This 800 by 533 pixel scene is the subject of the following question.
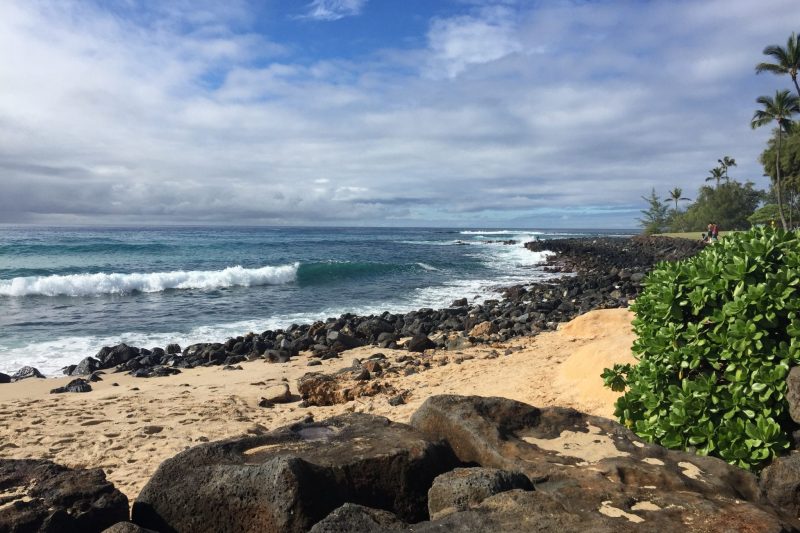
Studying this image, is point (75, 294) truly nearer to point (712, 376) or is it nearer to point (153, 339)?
point (153, 339)

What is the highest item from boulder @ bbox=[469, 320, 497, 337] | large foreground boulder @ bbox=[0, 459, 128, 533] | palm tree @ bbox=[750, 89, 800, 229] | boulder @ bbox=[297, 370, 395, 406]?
palm tree @ bbox=[750, 89, 800, 229]

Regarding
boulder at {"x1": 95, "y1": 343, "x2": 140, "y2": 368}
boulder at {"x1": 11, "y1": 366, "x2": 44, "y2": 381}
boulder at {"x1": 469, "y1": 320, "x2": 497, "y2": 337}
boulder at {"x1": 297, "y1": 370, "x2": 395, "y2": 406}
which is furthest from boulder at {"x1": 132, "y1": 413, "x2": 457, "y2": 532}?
boulder at {"x1": 95, "y1": 343, "x2": 140, "y2": 368}

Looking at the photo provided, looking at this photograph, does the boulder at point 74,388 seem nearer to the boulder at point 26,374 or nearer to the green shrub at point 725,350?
the boulder at point 26,374

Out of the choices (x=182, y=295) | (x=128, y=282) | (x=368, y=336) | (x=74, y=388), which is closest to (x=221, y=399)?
(x=74, y=388)

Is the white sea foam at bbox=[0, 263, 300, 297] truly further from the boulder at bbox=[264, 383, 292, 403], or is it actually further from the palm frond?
the palm frond

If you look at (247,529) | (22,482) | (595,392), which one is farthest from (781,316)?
(22,482)

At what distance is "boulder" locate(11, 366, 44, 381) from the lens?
34.3 ft

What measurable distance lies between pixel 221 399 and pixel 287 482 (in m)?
5.84

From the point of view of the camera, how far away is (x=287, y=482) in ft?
9.91

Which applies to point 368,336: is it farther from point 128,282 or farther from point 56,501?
point 128,282

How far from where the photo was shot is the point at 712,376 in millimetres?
3689

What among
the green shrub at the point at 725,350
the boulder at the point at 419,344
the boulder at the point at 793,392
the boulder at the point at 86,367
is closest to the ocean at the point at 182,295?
the boulder at the point at 86,367

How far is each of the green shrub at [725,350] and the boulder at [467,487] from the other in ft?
4.88

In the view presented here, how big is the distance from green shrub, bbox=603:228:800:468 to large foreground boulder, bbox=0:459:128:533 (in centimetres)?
382
